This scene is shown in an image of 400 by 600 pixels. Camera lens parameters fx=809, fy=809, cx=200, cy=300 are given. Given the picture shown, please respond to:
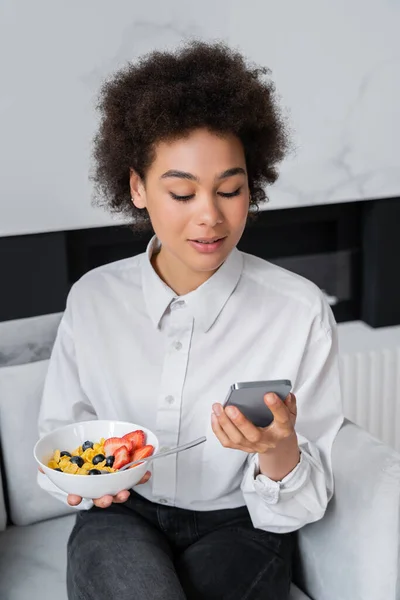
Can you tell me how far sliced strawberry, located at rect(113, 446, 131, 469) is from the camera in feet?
4.01

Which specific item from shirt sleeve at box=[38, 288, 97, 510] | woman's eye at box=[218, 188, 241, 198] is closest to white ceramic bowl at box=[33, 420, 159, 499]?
shirt sleeve at box=[38, 288, 97, 510]

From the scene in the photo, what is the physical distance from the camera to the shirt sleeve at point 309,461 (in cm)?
126

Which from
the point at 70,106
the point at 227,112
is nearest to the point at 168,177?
the point at 227,112

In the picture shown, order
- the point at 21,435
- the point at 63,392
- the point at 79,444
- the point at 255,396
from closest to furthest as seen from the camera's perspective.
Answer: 1. the point at 255,396
2. the point at 79,444
3. the point at 63,392
4. the point at 21,435

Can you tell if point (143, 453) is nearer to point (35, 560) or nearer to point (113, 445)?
point (113, 445)

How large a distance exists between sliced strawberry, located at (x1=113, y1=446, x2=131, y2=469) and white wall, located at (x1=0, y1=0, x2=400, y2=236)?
2.20 feet

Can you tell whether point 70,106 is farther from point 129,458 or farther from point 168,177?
point 129,458

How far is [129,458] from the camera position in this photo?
48.9 inches

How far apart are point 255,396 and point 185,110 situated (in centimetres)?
46

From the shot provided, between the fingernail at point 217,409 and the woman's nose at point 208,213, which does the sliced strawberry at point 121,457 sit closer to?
the fingernail at point 217,409

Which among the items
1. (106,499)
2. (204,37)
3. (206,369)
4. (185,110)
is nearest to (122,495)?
(106,499)

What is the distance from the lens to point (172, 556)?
4.49ft

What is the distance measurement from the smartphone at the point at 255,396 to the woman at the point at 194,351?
0.08 ft

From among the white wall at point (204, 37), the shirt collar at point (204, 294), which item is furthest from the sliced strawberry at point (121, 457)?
the white wall at point (204, 37)
